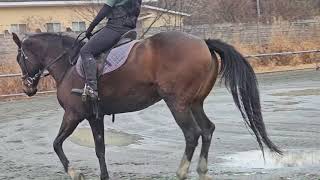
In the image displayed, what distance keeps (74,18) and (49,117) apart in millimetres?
24763

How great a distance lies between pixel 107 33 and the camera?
803 centimetres

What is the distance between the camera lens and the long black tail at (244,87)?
7965 mm

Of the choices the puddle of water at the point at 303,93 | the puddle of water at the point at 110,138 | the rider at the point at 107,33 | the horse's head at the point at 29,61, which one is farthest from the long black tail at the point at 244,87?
the puddle of water at the point at 303,93

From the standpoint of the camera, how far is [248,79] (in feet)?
26.2

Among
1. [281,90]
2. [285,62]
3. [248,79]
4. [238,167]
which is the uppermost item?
[248,79]

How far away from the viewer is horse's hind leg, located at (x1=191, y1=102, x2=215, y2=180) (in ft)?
25.4

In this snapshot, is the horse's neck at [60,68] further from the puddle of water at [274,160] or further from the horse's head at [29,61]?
the puddle of water at [274,160]

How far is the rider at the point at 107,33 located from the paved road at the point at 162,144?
5.09ft

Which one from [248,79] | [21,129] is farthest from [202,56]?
[21,129]

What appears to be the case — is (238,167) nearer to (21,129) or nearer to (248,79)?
(248,79)

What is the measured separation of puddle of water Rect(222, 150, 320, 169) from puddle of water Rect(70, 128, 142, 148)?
2.88 meters

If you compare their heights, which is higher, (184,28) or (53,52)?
(53,52)

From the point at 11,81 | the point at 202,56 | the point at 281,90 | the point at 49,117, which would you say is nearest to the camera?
the point at 202,56

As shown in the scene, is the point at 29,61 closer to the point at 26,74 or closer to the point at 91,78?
the point at 26,74
